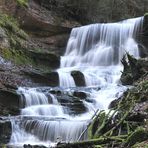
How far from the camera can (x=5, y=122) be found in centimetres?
1116

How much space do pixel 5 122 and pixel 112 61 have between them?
11.0 metres

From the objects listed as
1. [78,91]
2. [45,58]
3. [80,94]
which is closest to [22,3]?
[45,58]

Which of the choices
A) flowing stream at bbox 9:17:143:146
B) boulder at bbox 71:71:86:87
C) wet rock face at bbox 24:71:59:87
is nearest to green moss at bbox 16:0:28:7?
flowing stream at bbox 9:17:143:146

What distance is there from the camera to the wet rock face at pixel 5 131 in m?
11.0

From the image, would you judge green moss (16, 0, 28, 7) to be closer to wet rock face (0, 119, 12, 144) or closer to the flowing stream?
the flowing stream

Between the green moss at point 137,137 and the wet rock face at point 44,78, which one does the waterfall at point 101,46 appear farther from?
the green moss at point 137,137

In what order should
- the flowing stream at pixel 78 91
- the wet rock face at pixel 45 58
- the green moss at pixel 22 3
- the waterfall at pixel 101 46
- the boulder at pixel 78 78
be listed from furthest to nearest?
the green moss at pixel 22 3 → the waterfall at pixel 101 46 → the wet rock face at pixel 45 58 → the boulder at pixel 78 78 → the flowing stream at pixel 78 91

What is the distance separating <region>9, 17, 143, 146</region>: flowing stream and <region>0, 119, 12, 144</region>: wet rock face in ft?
0.48

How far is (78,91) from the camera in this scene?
47.9ft

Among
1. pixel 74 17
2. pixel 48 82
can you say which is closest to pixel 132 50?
pixel 74 17

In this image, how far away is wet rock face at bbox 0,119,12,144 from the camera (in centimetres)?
1098

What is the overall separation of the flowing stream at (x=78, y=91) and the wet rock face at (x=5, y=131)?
15 centimetres

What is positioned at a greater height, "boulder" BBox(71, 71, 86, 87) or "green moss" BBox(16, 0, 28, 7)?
"green moss" BBox(16, 0, 28, 7)

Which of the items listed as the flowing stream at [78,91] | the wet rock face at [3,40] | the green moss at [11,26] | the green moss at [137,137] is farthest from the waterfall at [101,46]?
the green moss at [137,137]
